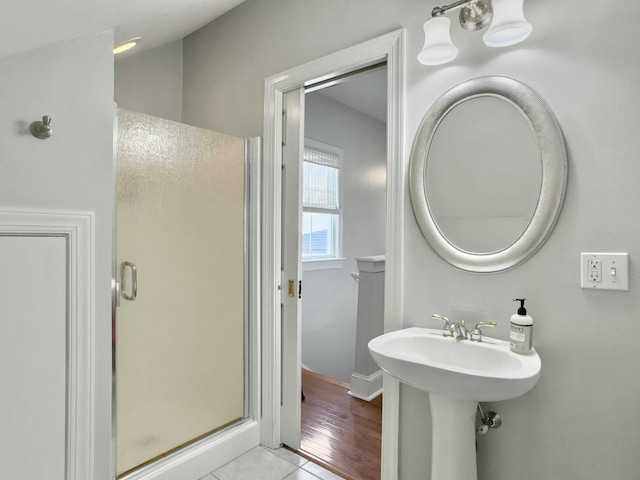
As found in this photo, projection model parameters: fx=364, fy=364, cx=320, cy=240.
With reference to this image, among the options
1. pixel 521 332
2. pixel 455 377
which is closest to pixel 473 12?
pixel 521 332

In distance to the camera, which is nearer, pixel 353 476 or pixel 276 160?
pixel 353 476

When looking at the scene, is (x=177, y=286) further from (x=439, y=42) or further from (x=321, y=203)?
(x=321, y=203)

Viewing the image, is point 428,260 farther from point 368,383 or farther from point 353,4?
point 368,383

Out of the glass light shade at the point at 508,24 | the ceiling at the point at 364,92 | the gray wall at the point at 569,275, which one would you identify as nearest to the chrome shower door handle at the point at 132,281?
the gray wall at the point at 569,275

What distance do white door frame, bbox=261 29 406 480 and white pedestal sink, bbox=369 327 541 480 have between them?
23cm

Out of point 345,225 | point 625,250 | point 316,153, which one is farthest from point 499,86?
point 345,225

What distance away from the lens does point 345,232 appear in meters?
4.05

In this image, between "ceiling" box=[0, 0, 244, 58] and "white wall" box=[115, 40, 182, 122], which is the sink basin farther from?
"white wall" box=[115, 40, 182, 122]

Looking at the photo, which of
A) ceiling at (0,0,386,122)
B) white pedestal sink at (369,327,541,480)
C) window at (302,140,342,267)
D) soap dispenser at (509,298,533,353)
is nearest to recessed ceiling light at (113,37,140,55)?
ceiling at (0,0,386,122)

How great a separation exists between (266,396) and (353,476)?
0.62 meters

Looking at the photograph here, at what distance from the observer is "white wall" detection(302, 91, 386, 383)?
364 cm

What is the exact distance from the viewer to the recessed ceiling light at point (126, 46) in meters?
1.83

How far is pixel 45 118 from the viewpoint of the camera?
3.99ft

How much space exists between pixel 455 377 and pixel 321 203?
281 centimetres
